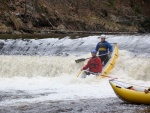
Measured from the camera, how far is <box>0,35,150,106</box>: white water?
32.8 ft

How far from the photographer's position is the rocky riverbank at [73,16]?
26406 millimetres

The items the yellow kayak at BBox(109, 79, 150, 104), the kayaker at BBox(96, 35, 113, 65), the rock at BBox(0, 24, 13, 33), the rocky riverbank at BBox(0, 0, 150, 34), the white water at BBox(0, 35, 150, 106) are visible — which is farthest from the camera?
the rocky riverbank at BBox(0, 0, 150, 34)

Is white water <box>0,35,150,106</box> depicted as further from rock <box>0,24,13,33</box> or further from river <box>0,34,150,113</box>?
rock <box>0,24,13,33</box>

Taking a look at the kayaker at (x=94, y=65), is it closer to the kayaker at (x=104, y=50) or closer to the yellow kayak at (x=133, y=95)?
the kayaker at (x=104, y=50)

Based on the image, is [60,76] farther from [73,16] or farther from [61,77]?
[73,16]

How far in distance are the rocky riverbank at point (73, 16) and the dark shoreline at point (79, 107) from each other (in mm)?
16257

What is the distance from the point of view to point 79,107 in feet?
28.0

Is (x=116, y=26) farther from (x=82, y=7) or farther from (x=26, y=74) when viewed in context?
(x=26, y=74)

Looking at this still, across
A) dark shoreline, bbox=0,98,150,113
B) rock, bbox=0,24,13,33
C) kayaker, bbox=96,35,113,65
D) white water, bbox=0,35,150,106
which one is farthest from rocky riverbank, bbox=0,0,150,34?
dark shoreline, bbox=0,98,150,113

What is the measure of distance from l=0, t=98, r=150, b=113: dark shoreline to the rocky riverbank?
16257 millimetres

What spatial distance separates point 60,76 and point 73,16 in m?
18.5

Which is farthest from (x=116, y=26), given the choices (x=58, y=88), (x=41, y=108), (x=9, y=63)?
(x=41, y=108)

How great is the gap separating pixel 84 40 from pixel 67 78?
551cm

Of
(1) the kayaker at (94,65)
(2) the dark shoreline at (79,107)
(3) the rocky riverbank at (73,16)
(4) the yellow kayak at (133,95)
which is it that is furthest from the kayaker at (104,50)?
(3) the rocky riverbank at (73,16)
